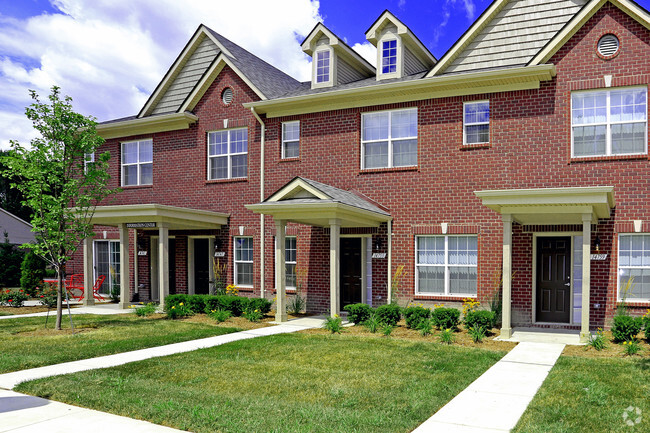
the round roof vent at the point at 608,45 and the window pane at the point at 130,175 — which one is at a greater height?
the round roof vent at the point at 608,45

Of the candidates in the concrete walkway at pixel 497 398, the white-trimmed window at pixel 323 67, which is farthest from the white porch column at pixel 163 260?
the concrete walkway at pixel 497 398

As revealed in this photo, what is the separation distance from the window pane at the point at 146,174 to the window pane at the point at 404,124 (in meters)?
9.69

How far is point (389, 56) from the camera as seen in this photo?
1714 centimetres

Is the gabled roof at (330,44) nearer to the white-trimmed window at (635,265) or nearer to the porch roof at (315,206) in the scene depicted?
the porch roof at (315,206)

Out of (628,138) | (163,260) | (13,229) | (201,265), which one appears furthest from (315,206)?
(13,229)

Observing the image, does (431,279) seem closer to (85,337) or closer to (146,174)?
(85,337)

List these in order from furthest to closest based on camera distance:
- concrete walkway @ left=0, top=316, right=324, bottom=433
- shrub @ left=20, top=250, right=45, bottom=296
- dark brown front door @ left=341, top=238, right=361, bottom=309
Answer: shrub @ left=20, top=250, right=45, bottom=296, dark brown front door @ left=341, top=238, right=361, bottom=309, concrete walkway @ left=0, top=316, right=324, bottom=433

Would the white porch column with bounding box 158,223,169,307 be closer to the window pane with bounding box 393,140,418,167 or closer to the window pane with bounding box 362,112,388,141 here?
the window pane with bounding box 362,112,388,141

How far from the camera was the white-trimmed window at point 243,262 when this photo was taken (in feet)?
59.5

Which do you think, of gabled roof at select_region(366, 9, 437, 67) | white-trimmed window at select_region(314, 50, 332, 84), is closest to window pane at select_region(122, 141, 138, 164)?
white-trimmed window at select_region(314, 50, 332, 84)

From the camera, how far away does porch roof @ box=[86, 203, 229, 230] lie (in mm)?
16250

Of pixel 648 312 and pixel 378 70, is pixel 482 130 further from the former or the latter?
pixel 648 312

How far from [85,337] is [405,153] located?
9.84m

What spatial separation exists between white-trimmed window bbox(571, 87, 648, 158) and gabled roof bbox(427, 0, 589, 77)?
196cm
